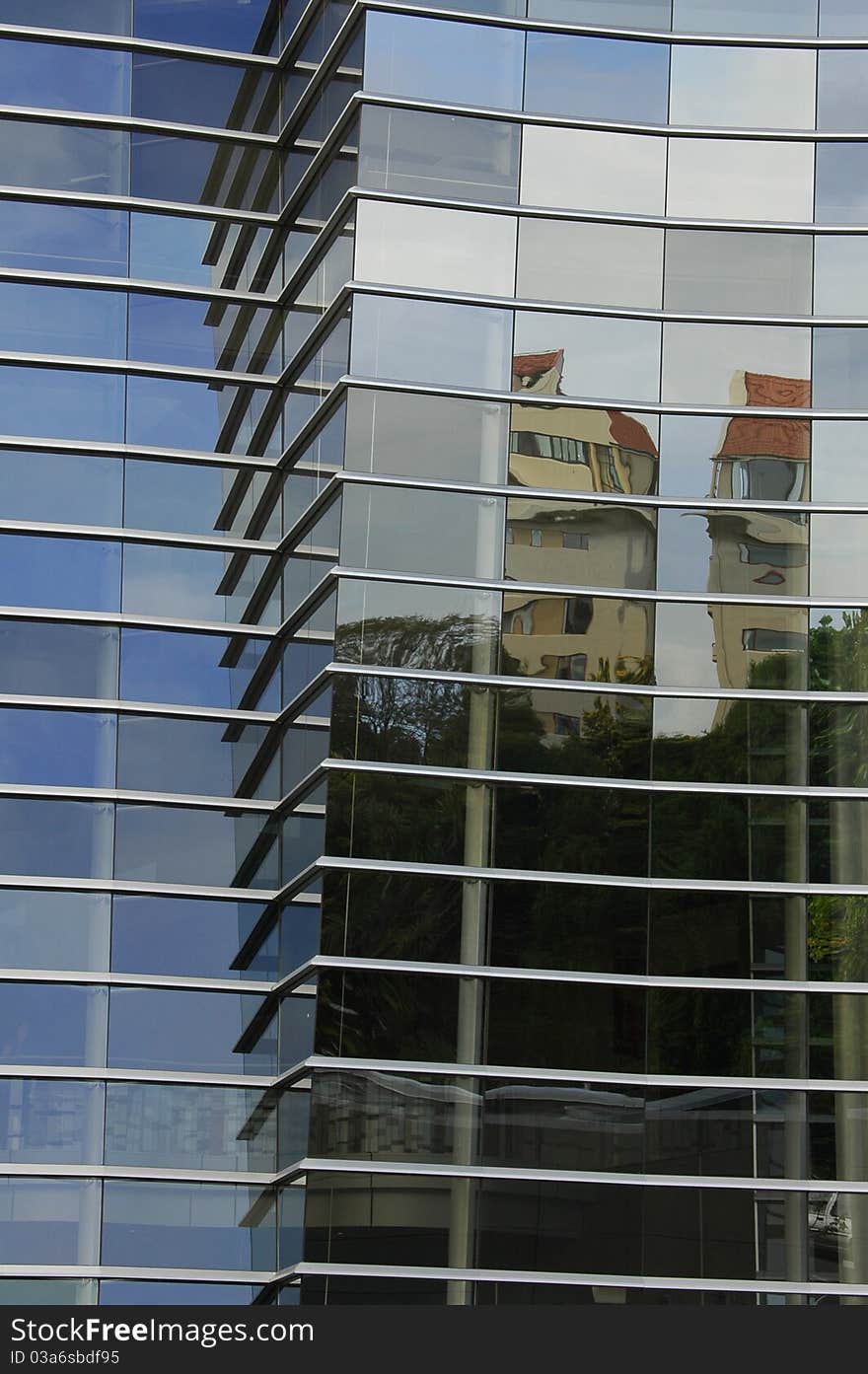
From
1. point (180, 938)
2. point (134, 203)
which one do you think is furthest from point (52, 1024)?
point (134, 203)

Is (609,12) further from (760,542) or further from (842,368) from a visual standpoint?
(760,542)

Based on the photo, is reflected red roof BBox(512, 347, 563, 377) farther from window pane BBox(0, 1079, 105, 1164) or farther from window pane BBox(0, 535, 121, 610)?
window pane BBox(0, 1079, 105, 1164)

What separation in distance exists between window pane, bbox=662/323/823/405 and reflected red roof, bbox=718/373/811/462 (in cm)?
2

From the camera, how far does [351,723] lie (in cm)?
1600

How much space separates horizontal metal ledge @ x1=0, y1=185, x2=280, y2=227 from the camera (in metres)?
18.5

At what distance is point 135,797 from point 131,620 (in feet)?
5.68

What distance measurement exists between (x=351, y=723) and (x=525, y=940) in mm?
2399

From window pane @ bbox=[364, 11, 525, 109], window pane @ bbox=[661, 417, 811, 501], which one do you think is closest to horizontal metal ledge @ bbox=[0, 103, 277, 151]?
window pane @ bbox=[364, 11, 525, 109]

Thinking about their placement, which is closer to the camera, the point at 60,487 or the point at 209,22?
the point at 60,487

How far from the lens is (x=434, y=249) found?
54.2 ft

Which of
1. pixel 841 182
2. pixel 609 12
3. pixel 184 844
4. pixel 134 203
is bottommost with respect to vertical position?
pixel 184 844

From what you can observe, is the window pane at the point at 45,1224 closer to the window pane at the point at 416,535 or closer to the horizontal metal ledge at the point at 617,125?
the window pane at the point at 416,535

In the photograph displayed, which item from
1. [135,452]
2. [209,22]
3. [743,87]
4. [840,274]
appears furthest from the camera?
[209,22]

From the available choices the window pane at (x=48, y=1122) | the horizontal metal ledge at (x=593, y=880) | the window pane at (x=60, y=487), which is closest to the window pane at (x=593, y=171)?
the window pane at (x=60, y=487)
